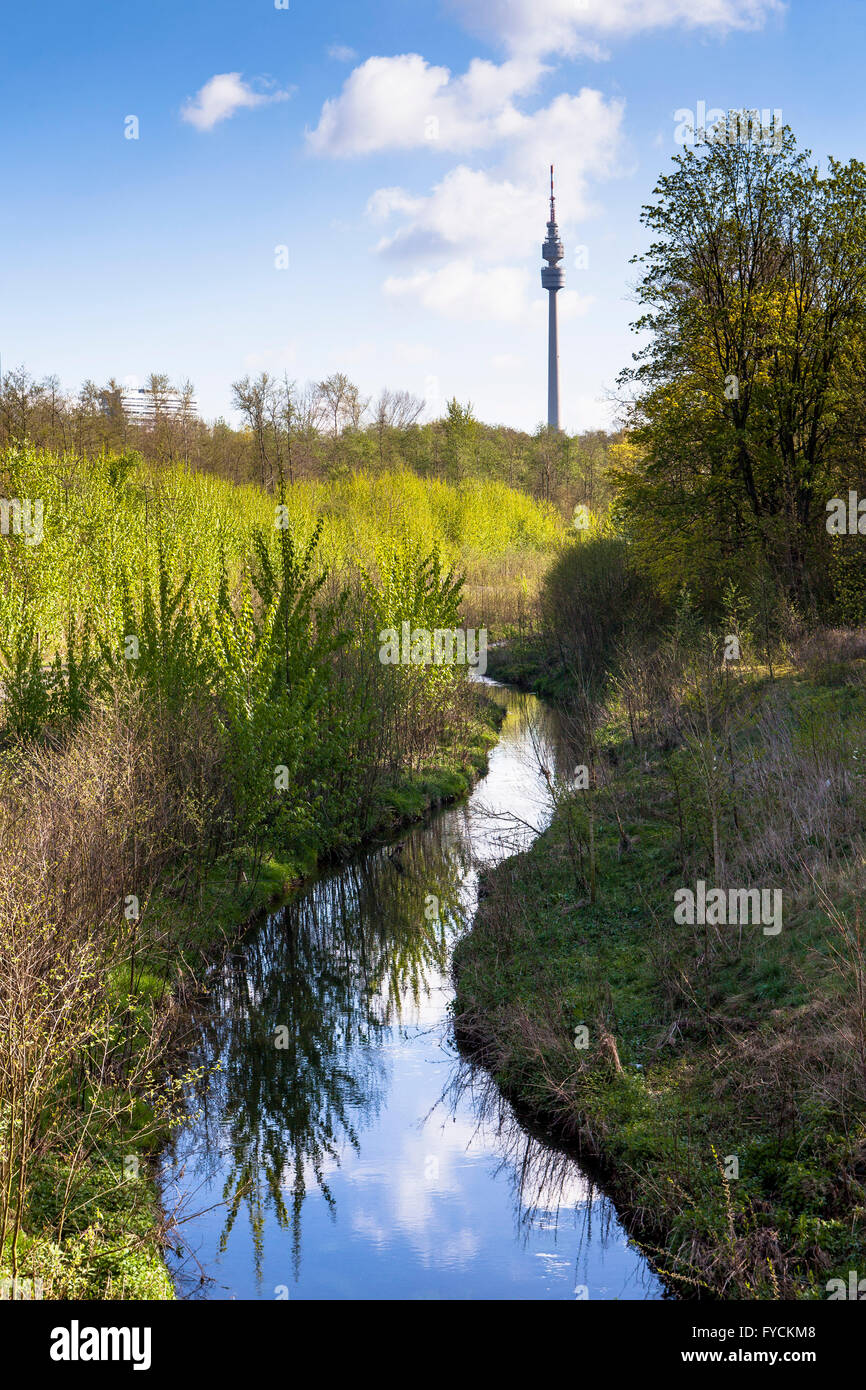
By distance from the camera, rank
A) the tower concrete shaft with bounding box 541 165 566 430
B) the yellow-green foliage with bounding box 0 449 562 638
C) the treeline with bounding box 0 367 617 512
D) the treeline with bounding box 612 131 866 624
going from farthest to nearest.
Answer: the tower concrete shaft with bounding box 541 165 566 430 → the treeline with bounding box 0 367 617 512 → the treeline with bounding box 612 131 866 624 → the yellow-green foliage with bounding box 0 449 562 638

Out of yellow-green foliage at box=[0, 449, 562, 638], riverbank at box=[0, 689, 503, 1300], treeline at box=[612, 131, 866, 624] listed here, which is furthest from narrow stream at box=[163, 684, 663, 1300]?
treeline at box=[612, 131, 866, 624]

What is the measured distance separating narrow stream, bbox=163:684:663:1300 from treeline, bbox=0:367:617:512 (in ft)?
55.3

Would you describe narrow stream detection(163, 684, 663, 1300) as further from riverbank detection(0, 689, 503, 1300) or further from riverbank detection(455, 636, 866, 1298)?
riverbank detection(455, 636, 866, 1298)

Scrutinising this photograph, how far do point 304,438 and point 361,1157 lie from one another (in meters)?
42.4

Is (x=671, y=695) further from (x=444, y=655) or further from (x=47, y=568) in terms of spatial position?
(x=47, y=568)

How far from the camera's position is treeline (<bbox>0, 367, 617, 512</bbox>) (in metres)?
37.8

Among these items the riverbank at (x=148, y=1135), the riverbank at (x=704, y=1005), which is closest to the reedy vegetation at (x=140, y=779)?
the riverbank at (x=148, y=1135)

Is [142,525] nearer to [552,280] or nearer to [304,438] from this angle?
[304,438]

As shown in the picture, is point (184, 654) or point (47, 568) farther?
point (47, 568)

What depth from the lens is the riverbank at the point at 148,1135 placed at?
21.7ft

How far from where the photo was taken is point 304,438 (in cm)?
4881

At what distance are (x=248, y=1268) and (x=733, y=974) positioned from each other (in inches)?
199
